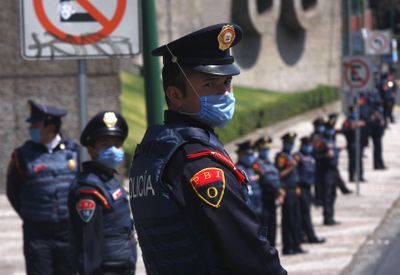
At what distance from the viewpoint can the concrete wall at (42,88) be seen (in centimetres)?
1984

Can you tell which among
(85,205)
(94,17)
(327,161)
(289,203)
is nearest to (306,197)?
(289,203)

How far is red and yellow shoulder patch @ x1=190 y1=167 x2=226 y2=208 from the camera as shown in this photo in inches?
157

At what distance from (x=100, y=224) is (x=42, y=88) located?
1278cm

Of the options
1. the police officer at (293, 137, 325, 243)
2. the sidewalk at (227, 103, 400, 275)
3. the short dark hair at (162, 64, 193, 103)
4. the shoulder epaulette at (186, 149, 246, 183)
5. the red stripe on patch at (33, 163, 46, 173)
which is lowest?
the sidewalk at (227, 103, 400, 275)

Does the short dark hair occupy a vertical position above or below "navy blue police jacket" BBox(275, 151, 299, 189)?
above

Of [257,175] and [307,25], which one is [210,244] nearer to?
[257,175]

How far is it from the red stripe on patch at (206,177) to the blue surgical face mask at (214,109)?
29 centimetres

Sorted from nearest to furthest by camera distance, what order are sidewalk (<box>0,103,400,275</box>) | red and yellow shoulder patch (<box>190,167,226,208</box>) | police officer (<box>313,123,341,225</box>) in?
red and yellow shoulder patch (<box>190,167,226,208</box>) → sidewalk (<box>0,103,400,275</box>) → police officer (<box>313,123,341,225</box>)

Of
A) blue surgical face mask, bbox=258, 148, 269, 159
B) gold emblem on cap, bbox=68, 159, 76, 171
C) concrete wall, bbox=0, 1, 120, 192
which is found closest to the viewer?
gold emblem on cap, bbox=68, 159, 76, 171

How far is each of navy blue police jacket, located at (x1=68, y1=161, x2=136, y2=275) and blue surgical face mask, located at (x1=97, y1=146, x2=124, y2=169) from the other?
38mm

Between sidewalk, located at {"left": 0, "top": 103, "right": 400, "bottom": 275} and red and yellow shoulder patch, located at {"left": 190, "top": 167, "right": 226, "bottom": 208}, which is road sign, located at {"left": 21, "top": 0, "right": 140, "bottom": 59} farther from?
sidewalk, located at {"left": 0, "top": 103, "right": 400, "bottom": 275}

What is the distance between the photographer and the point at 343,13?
4550cm

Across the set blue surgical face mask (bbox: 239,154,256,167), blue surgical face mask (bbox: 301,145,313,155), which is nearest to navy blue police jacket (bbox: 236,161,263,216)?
blue surgical face mask (bbox: 239,154,256,167)

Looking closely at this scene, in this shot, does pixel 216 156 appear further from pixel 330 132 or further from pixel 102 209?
pixel 330 132
